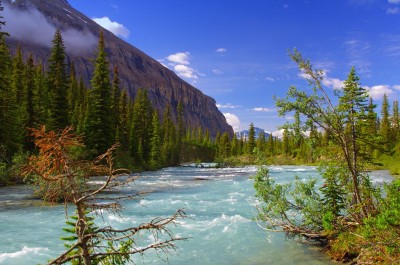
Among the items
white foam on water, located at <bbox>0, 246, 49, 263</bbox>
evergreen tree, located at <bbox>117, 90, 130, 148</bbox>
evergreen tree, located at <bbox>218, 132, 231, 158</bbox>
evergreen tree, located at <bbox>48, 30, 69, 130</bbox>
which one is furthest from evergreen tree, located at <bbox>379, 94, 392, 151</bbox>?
white foam on water, located at <bbox>0, 246, 49, 263</bbox>

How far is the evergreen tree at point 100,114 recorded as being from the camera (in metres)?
45.3

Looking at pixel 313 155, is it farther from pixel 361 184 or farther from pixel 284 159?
pixel 284 159

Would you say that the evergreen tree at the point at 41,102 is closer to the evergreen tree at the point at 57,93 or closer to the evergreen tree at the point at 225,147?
the evergreen tree at the point at 57,93

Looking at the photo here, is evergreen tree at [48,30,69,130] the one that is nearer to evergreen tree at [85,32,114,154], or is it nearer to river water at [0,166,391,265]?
evergreen tree at [85,32,114,154]

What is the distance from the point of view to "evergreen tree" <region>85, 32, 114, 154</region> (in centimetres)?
4527

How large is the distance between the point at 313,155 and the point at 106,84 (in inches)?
1625

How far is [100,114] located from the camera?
155ft

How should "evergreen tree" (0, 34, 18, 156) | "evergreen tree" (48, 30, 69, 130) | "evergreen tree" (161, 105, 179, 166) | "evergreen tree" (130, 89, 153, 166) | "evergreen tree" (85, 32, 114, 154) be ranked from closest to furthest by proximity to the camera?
"evergreen tree" (0, 34, 18, 156) < "evergreen tree" (48, 30, 69, 130) < "evergreen tree" (85, 32, 114, 154) < "evergreen tree" (130, 89, 153, 166) < "evergreen tree" (161, 105, 179, 166)

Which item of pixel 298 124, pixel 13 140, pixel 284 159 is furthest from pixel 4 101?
pixel 284 159

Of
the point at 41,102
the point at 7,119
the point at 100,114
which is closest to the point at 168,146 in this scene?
the point at 100,114

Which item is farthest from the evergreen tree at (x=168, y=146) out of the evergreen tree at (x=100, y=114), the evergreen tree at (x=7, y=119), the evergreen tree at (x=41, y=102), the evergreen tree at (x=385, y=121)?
the evergreen tree at (x=385, y=121)

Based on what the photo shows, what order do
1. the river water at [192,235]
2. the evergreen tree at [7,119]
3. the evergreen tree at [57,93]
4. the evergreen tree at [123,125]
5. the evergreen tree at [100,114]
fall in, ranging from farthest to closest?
the evergreen tree at [123,125] < the evergreen tree at [100,114] < the evergreen tree at [57,93] < the evergreen tree at [7,119] < the river water at [192,235]

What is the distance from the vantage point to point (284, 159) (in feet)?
333

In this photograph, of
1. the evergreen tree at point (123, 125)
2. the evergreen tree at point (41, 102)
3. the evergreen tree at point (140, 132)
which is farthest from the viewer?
the evergreen tree at point (140, 132)
